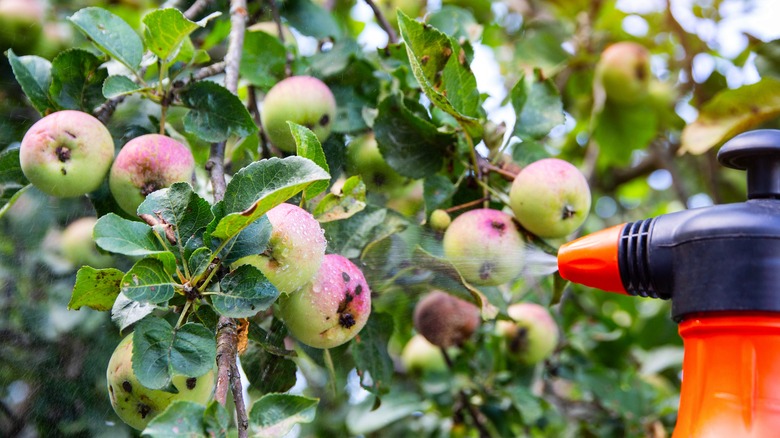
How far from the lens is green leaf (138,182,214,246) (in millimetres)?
718

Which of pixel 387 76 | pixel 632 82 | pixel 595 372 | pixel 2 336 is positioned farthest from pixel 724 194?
pixel 2 336

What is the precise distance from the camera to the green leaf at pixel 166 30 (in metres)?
0.87

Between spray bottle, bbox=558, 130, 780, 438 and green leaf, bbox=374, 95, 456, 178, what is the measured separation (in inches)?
17.3

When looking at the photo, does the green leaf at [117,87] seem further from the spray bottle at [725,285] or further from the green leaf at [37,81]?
the spray bottle at [725,285]

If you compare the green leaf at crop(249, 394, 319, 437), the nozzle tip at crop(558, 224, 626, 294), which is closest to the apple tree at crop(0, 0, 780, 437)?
the green leaf at crop(249, 394, 319, 437)

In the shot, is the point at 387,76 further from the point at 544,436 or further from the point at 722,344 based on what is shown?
the point at 544,436

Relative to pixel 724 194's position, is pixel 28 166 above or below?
above

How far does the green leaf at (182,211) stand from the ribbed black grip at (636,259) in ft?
1.19

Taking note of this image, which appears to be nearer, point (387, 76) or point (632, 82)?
point (387, 76)

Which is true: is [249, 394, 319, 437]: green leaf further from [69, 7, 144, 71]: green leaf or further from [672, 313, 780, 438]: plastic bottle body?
[69, 7, 144, 71]: green leaf

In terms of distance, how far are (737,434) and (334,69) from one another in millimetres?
776

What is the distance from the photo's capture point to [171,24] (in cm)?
88

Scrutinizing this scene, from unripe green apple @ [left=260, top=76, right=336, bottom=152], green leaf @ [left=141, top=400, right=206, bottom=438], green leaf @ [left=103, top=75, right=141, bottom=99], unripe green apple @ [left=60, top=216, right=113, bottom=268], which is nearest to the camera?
green leaf @ [left=141, top=400, right=206, bottom=438]

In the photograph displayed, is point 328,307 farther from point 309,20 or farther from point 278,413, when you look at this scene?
point 309,20
